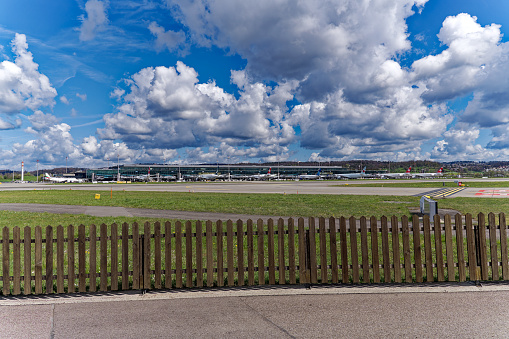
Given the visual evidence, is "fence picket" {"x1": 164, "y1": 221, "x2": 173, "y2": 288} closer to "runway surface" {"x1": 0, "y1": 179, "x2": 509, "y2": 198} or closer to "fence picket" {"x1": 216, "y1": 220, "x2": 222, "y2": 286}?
"fence picket" {"x1": 216, "y1": 220, "x2": 222, "y2": 286}

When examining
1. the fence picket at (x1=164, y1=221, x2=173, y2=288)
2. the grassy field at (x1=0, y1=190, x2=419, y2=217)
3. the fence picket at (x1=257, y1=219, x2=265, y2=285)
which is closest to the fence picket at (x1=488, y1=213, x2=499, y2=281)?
the fence picket at (x1=257, y1=219, x2=265, y2=285)

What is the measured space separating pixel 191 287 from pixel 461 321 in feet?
16.0

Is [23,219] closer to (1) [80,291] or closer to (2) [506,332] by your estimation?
(1) [80,291]

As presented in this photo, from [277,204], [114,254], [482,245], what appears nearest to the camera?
[114,254]

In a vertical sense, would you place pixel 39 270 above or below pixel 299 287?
above

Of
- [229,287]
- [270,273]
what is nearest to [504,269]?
[270,273]

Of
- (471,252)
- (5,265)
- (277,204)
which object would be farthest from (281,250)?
(277,204)

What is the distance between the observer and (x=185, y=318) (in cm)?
528

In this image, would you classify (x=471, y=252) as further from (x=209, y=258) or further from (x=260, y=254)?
(x=209, y=258)

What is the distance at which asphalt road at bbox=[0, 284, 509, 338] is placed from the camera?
4.77m

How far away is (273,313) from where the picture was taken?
543 cm

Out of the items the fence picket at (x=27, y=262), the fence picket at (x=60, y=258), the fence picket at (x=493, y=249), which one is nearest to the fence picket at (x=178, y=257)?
the fence picket at (x=60, y=258)

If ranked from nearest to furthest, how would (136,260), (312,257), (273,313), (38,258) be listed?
(273,313) → (38,258) → (136,260) → (312,257)

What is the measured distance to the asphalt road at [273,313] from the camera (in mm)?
4766
